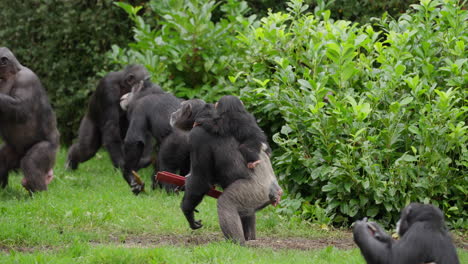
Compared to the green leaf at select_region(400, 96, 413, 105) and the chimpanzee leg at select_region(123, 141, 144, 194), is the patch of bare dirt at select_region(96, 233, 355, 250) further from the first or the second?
the chimpanzee leg at select_region(123, 141, 144, 194)

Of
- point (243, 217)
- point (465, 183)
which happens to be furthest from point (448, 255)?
point (465, 183)

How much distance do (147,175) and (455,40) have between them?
547 centimetres

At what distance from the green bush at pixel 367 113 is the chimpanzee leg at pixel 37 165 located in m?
2.64

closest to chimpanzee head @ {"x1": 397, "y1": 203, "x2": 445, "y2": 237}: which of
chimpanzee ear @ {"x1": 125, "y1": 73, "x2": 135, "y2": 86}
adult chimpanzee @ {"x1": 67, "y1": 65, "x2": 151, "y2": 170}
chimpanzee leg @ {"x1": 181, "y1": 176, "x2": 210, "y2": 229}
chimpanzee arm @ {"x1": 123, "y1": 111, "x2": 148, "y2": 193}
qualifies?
chimpanzee leg @ {"x1": 181, "y1": 176, "x2": 210, "y2": 229}

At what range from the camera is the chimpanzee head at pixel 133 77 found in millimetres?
10234

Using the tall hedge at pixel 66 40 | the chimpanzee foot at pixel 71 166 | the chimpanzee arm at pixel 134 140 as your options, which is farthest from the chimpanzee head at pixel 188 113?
the tall hedge at pixel 66 40

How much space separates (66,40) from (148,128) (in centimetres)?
463

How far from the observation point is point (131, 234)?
24.6 feet

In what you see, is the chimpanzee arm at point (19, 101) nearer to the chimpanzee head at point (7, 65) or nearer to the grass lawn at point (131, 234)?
the chimpanzee head at point (7, 65)

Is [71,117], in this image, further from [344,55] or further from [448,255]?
[448,255]

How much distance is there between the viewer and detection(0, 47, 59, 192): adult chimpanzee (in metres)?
9.00

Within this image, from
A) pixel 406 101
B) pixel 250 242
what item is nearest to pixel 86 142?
Answer: pixel 250 242

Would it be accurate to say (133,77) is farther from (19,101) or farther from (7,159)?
(7,159)

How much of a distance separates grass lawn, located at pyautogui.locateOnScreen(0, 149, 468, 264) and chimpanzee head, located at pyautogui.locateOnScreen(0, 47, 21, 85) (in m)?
1.55
